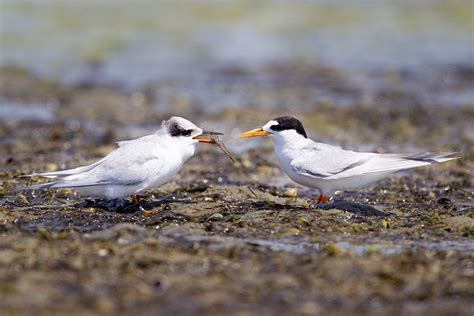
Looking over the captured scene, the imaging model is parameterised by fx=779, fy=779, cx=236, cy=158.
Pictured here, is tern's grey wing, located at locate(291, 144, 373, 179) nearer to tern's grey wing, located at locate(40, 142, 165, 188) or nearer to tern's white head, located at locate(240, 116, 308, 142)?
tern's white head, located at locate(240, 116, 308, 142)

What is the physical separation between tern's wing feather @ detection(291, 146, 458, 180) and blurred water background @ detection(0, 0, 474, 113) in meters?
5.87

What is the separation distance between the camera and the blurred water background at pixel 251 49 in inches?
561

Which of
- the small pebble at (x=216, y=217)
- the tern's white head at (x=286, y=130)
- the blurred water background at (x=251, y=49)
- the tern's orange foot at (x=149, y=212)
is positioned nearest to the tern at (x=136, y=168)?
the tern's orange foot at (x=149, y=212)

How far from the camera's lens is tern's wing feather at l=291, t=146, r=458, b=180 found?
21.4ft

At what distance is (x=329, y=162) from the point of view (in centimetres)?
675

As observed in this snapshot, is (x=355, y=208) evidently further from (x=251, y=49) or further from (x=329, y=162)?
(x=251, y=49)

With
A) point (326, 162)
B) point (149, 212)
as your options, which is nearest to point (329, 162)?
point (326, 162)

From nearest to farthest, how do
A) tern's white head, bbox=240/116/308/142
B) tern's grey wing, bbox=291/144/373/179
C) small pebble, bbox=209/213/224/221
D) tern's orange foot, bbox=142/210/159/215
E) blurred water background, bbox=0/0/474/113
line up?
1. small pebble, bbox=209/213/224/221
2. tern's orange foot, bbox=142/210/159/215
3. tern's grey wing, bbox=291/144/373/179
4. tern's white head, bbox=240/116/308/142
5. blurred water background, bbox=0/0/474/113

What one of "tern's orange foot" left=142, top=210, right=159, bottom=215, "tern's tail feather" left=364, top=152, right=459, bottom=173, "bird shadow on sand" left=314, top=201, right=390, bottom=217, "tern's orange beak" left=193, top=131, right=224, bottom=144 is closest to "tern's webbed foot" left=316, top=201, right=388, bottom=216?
"bird shadow on sand" left=314, top=201, right=390, bottom=217

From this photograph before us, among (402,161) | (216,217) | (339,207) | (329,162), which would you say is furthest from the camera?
(329,162)

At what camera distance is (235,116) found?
11969 mm

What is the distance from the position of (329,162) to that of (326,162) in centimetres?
3

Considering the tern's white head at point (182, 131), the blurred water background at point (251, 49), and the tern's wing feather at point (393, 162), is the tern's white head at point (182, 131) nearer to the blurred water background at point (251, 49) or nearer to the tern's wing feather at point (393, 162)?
→ the tern's wing feather at point (393, 162)

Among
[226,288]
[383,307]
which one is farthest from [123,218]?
[383,307]
